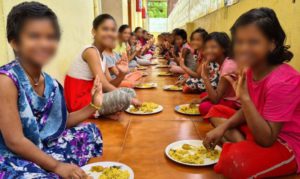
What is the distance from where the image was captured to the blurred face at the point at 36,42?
132cm

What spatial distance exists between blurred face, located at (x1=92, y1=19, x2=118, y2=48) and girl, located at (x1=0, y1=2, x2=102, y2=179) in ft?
4.31

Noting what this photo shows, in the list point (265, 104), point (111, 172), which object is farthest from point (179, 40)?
point (111, 172)

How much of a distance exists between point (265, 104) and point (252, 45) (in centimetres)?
31

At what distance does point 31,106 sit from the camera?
4.58ft

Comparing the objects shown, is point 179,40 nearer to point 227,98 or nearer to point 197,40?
point 197,40

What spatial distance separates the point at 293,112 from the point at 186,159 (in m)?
0.65

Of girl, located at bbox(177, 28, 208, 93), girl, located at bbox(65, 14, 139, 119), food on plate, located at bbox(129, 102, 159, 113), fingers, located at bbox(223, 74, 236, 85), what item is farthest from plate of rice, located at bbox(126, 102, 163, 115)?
fingers, located at bbox(223, 74, 236, 85)

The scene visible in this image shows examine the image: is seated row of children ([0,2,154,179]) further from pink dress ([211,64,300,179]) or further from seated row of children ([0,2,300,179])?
pink dress ([211,64,300,179])

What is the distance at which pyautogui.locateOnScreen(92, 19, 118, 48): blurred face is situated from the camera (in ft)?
9.25

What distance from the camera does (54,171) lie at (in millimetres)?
1298

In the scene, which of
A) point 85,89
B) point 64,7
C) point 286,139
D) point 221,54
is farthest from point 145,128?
point 64,7

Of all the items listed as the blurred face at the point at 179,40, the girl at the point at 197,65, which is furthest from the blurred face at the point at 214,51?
the blurred face at the point at 179,40

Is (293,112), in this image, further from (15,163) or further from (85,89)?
(85,89)

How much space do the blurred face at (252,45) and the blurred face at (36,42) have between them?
3.14 feet
